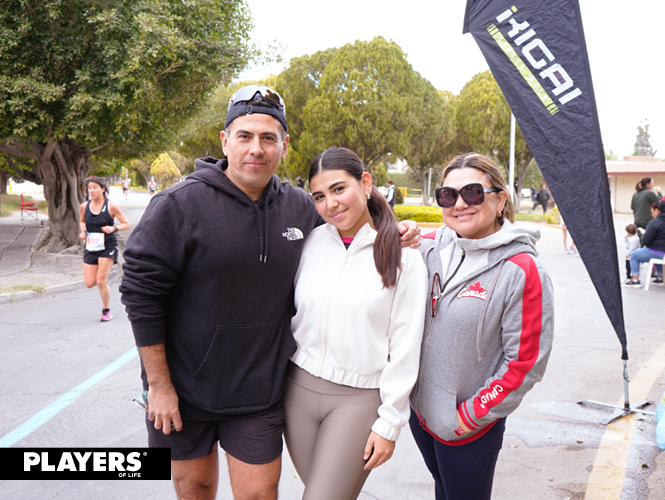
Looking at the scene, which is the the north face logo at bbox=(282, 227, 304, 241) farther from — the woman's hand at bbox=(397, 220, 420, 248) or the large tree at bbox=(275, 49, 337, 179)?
the large tree at bbox=(275, 49, 337, 179)

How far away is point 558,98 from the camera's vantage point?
328 centimetres

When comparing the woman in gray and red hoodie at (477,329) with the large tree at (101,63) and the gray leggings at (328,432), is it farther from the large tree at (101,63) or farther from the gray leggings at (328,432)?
the large tree at (101,63)

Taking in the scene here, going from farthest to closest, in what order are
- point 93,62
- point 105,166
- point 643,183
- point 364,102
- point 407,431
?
point 364,102
point 105,166
point 643,183
point 93,62
point 407,431

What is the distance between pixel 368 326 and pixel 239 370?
0.59 meters

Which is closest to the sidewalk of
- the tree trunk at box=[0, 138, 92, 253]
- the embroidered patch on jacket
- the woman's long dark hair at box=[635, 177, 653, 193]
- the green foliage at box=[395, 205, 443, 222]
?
the tree trunk at box=[0, 138, 92, 253]

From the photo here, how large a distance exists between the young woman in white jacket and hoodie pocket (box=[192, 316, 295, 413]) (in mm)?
125

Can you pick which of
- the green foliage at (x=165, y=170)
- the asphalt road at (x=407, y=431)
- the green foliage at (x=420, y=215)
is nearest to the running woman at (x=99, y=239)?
the asphalt road at (x=407, y=431)

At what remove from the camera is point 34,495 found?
10.3ft

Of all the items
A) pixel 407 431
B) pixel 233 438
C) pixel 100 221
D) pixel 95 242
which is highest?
pixel 100 221

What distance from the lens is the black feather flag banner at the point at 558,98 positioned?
322 cm

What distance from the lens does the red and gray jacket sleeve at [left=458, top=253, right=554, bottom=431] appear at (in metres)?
1.99

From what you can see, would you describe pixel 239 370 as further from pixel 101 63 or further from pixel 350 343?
pixel 101 63

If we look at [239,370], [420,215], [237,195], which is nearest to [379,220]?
[237,195]

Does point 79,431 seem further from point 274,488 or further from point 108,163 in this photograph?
A: point 108,163
